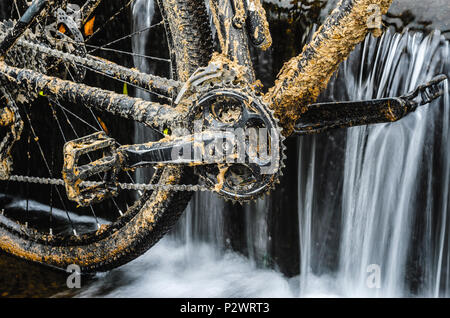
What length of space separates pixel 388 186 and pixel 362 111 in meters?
0.60

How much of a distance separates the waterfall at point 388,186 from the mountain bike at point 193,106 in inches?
8.4

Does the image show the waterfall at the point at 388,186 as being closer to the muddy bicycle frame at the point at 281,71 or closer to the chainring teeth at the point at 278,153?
the muddy bicycle frame at the point at 281,71

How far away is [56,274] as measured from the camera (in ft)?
7.50

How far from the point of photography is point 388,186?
6.54 ft

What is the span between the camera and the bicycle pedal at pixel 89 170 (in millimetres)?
1534

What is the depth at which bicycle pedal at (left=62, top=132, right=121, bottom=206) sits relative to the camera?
1.53 meters

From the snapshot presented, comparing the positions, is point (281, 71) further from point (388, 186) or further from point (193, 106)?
point (388, 186)

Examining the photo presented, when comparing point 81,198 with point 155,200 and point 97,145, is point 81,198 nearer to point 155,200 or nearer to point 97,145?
point 97,145

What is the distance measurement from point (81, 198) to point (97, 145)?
196 millimetres

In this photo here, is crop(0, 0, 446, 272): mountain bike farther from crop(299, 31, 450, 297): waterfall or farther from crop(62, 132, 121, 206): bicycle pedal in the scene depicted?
crop(299, 31, 450, 297): waterfall

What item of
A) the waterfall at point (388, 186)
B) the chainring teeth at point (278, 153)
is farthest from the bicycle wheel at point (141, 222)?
the waterfall at point (388, 186)

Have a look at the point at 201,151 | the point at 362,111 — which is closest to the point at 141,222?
the point at 201,151
